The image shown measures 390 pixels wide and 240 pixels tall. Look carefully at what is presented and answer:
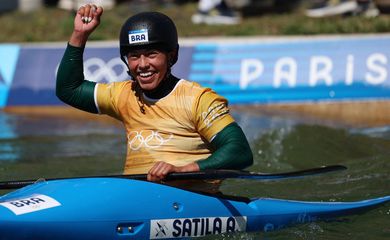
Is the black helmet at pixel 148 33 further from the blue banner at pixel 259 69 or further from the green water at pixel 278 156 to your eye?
the blue banner at pixel 259 69

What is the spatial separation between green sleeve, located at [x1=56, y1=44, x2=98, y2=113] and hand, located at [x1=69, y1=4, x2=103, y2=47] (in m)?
0.07

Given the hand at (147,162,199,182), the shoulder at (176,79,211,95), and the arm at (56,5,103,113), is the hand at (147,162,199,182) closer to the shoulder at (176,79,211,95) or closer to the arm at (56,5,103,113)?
the shoulder at (176,79,211,95)

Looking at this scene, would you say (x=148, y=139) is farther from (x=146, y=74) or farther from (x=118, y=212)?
(x=118, y=212)

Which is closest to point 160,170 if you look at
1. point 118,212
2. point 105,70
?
point 118,212

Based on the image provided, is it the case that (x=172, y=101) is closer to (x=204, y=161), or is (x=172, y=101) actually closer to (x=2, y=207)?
(x=204, y=161)

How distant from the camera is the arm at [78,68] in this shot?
652 centimetres

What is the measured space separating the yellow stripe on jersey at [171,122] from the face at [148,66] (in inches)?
6.1

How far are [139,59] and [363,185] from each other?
335cm

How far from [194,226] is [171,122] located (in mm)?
753

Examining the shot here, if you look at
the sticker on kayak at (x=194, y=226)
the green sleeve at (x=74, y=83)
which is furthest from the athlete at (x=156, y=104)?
the sticker on kayak at (x=194, y=226)

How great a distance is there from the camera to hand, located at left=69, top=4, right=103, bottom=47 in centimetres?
651

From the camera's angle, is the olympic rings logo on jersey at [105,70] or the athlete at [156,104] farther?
the olympic rings logo on jersey at [105,70]

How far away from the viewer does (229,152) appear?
240 inches

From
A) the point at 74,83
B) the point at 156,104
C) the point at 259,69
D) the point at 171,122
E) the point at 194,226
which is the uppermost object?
the point at 74,83
